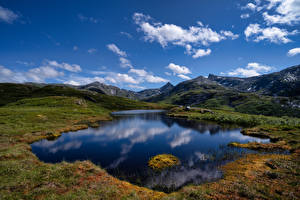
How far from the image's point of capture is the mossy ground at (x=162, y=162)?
87.5 ft

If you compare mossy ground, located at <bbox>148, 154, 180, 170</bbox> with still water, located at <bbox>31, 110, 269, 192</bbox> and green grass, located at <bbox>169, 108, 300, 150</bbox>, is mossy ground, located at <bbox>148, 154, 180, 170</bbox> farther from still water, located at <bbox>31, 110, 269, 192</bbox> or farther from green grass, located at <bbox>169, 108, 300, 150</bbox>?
green grass, located at <bbox>169, 108, 300, 150</bbox>

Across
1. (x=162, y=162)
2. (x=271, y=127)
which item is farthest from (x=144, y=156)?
(x=271, y=127)

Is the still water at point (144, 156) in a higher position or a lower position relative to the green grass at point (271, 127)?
lower

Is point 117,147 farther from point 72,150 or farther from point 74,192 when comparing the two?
point 74,192

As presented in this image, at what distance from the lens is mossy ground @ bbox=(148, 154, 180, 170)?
26.7 meters

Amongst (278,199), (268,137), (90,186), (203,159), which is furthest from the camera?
(268,137)

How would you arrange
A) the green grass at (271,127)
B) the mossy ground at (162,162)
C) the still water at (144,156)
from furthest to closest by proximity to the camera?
the green grass at (271,127) → the mossy ground at (162,162) → the still water at (144,156)

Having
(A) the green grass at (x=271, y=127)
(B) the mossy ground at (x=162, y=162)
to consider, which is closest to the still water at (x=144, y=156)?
(B) the mossy ground at (x=162, y=162)

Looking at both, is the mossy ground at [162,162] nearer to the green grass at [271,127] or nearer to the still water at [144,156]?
the still water at [144,156]

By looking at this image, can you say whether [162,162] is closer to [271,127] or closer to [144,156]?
[144,156]

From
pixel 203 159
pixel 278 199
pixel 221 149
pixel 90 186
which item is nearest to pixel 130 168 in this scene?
pixel 90 186

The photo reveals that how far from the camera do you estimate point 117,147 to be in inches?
1481

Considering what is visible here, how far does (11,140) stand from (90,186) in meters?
33.8

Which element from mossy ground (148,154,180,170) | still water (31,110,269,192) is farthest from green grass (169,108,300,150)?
mossy ground (148,154,180,170)
